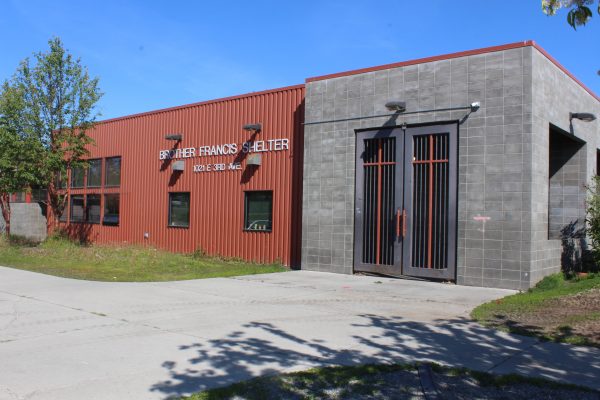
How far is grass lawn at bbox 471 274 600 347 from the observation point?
760 cm

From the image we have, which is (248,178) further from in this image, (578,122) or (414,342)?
(414,342)

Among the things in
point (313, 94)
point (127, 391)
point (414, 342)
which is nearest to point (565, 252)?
point (313, 94)

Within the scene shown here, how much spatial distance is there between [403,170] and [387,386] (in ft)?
30.7

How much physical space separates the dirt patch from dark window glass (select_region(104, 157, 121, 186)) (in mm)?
18930

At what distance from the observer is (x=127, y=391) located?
4.99 meters

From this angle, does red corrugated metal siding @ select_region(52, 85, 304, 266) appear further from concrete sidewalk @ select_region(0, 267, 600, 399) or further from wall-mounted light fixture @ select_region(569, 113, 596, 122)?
wall-mounted light fixture @ select_region(569, 113, 596, 122)

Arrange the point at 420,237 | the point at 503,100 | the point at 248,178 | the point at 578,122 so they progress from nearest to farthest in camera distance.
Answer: the point at 503,100 → the point at 420,237 → the point at 578,122 → the point at 248,178

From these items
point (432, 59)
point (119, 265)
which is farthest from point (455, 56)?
point (119, 265)

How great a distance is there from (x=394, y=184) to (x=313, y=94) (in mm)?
3910

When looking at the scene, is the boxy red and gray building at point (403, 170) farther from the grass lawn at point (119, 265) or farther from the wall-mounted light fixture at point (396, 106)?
the grass lawn at point (119, 265)

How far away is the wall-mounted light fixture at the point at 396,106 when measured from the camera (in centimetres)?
1382

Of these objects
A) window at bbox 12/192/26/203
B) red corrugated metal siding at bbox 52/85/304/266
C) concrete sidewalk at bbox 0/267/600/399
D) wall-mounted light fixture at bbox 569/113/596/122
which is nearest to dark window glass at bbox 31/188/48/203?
window at bbox 12/192/26/203

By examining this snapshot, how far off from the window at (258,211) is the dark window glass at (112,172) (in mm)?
8058

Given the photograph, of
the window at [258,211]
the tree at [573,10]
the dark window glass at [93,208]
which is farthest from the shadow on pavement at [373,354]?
the dark window glass at [93,208]
